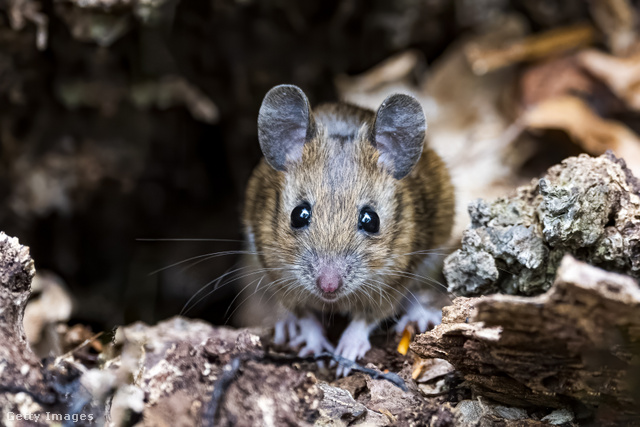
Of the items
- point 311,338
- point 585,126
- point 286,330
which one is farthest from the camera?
point 585,126

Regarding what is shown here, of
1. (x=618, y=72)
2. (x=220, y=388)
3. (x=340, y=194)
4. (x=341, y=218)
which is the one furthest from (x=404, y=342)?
(x=618, y=72)

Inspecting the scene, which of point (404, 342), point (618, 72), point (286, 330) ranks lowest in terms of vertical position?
point (286, 330)

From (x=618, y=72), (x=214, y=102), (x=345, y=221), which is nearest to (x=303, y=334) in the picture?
(x=345, y=221)

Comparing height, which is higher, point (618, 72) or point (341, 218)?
point (618, 72)

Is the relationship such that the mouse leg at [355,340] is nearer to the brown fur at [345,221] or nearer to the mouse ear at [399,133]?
the brown fur at [345,221]

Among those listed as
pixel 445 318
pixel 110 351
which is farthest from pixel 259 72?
pixel 445 318

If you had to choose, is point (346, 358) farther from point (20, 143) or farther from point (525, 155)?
point (20, 143)

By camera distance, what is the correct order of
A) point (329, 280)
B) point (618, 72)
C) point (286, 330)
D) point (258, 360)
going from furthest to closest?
1. point (618, 72)
2. point (286, 330)
3. point (329, 280)
4. point (258, 360)

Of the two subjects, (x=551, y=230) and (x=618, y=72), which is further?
(x=618, y=72)

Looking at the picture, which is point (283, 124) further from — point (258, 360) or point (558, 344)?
point (558, 344)
